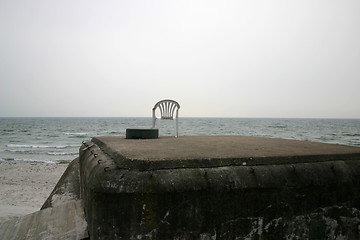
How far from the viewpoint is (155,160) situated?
2.13 meters

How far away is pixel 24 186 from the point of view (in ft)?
31.5

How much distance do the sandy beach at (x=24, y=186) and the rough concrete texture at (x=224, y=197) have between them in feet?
15.5

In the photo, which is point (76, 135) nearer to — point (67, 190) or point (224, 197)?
point (67, 190)

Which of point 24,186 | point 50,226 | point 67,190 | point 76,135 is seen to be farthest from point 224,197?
point 76,135

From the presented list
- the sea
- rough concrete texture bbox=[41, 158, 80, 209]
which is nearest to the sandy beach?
rough concrete texture bbox=[41, 158, 80, 209]

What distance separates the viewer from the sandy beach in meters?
6.76

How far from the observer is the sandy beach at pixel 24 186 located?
6765 millimetres

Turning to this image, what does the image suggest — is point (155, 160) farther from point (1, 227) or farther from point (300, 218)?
point (1, 227)

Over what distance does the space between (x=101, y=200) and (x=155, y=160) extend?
505 mm

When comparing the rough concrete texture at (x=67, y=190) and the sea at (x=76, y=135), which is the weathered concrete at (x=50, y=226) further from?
the sea at (x=76, y=135)

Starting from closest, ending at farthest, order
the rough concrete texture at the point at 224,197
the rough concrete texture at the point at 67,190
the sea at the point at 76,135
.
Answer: the rough concrete texture at the point at 224,197 → the rough concrete texture at the point at 67,190 → the sea at the point at 76,135

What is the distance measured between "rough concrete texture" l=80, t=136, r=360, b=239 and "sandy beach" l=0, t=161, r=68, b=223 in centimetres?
474

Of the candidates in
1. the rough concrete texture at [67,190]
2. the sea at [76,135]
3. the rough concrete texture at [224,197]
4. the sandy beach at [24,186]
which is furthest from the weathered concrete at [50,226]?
the sea at [76,135]

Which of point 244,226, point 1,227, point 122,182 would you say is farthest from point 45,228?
point 244,226
